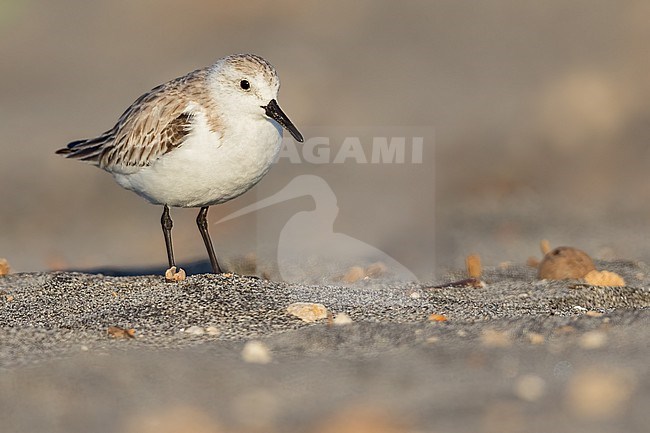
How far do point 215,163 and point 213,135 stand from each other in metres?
0.14

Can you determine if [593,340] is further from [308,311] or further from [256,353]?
[256,353]

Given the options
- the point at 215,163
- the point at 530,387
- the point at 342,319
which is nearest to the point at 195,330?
the point at 342,319

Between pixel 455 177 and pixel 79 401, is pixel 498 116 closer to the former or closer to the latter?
pixel 455 177

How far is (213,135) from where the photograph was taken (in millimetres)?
5266

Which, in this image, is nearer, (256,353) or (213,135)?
(256,353)

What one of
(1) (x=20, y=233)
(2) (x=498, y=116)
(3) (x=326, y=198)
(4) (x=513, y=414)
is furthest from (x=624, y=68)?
(4) (x=513, y=414)

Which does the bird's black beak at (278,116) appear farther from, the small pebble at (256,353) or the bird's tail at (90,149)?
the small pebble at (256,353)

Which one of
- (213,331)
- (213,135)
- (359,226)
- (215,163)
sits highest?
(213,135)

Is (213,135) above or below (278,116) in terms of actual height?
below

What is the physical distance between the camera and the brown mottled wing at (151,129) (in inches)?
214

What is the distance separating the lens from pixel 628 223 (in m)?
7.34

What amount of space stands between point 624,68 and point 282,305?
5804 millimetres

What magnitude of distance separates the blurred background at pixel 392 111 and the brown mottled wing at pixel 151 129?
1274mm

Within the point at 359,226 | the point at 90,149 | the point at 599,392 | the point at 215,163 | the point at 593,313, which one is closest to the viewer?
the point at 599,392
